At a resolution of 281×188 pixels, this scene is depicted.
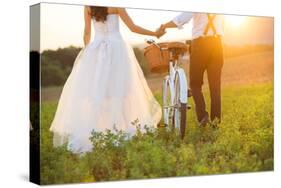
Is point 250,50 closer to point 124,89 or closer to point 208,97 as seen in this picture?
point 208,97

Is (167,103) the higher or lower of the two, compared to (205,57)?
lower

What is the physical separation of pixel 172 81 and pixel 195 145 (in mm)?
958

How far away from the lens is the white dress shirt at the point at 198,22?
37.0 feet

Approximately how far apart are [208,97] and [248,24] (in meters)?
1.29

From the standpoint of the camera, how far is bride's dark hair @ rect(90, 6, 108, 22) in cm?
1062

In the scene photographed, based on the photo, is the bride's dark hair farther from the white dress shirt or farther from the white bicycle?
the white dress shirt

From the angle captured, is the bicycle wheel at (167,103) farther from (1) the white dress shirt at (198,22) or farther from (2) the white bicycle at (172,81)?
(1) the white dress shirt at (198,22)

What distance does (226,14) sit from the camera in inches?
459

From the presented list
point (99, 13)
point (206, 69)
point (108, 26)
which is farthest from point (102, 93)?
point (206, 69)

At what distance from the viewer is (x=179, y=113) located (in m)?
11.3

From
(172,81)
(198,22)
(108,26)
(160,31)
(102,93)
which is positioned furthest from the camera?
(198,22)

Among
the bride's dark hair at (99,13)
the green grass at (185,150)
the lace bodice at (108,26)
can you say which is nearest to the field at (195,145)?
the green grass at (185,150)

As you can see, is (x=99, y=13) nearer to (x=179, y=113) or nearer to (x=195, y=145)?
(x=179, y=113)

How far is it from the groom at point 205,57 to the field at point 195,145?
119 millimetres
